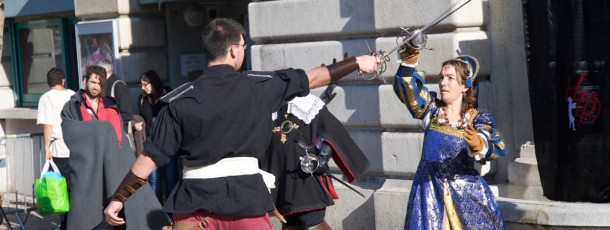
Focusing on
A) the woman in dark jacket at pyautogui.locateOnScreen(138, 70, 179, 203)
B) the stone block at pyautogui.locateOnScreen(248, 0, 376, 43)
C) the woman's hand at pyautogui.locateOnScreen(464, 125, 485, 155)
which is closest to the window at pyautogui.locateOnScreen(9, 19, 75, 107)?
the woman in dark jacket at pyautogui.locateOnScreen(138, 70, 179, 203)

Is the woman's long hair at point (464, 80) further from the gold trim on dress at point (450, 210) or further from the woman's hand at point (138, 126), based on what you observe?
the woman's hand at point (138, 126)

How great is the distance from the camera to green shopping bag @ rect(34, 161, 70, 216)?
903 cm

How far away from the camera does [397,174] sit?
30.0 ft

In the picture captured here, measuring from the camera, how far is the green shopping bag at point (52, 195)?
903cm

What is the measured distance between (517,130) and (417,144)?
0.78 metres

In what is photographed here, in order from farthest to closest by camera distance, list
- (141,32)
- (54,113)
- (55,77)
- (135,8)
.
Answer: (141,32)
(135,8)
(55,77)
(54,113)

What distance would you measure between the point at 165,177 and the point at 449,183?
5.09m

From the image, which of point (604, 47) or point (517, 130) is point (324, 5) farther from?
point (604, 47)

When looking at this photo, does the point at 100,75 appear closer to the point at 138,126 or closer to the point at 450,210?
the point at 138,126

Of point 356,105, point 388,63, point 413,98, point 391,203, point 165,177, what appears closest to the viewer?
point 413,98

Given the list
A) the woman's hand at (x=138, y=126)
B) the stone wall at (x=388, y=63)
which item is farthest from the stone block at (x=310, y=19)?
the woman's hand at (x=138, y=126)

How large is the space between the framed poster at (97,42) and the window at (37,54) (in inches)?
69.2

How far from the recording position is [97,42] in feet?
42.0

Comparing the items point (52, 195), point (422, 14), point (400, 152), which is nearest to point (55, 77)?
point (52, 195)
